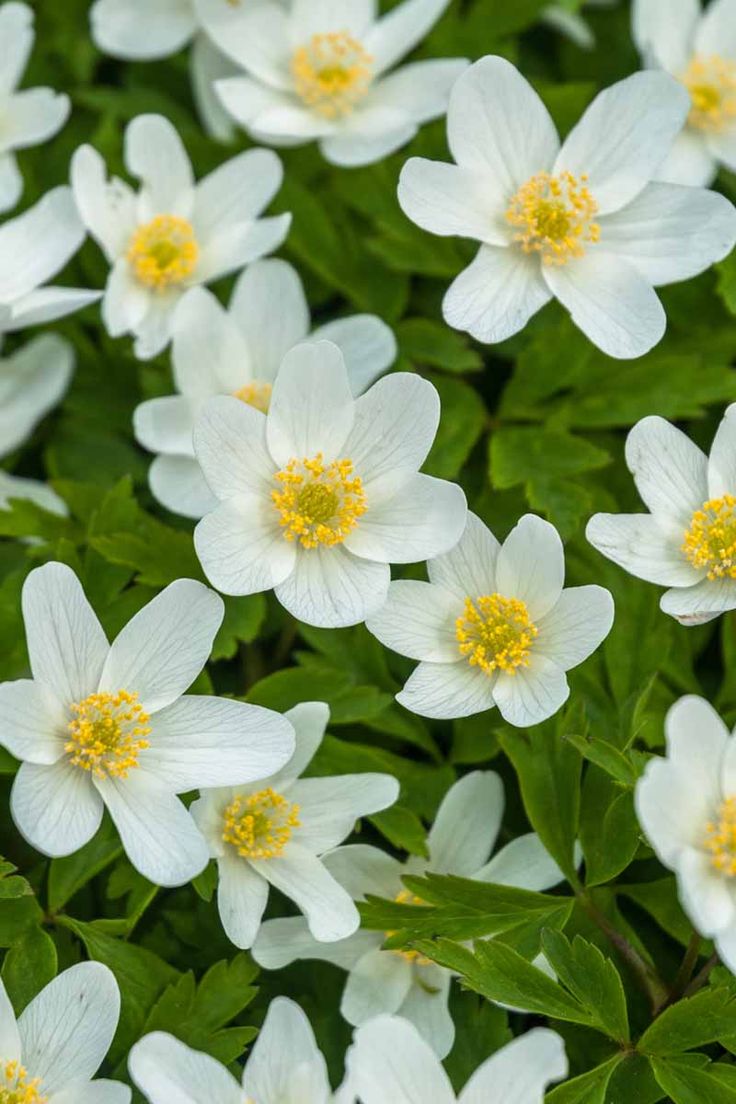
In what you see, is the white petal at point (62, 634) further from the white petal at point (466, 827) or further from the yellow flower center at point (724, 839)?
the yellow flower center at point (724, 839)

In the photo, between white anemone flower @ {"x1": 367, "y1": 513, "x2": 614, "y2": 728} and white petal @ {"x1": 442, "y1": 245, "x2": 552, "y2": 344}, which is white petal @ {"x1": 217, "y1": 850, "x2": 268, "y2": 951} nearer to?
white anemone flower @ {"x1": 367, "y1": 513, "x2": 614, "y2": 728}

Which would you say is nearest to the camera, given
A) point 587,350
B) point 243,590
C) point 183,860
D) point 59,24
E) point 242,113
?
point 183,860

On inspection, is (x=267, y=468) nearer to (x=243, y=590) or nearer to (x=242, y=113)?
(x=243, y=590)

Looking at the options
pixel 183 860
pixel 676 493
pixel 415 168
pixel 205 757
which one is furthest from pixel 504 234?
pixel 183 860

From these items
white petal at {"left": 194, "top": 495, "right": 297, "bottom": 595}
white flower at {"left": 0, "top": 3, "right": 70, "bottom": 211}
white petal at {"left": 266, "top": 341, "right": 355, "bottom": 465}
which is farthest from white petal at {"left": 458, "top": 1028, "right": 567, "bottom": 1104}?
white flower at {"left": 0, "top": 3, "right": 70, "bottom": 211}

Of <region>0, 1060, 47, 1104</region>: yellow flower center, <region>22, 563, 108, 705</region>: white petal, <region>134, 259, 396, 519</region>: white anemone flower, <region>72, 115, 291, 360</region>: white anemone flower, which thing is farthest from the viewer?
<region>72, 115, 291, 360</region>: white anemone flower

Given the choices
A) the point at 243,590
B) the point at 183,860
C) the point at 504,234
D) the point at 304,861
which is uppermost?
the point at 504,234

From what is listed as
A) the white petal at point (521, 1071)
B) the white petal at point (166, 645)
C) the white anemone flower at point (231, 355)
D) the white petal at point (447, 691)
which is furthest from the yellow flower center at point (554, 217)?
the white petal at point (521, 1071)
